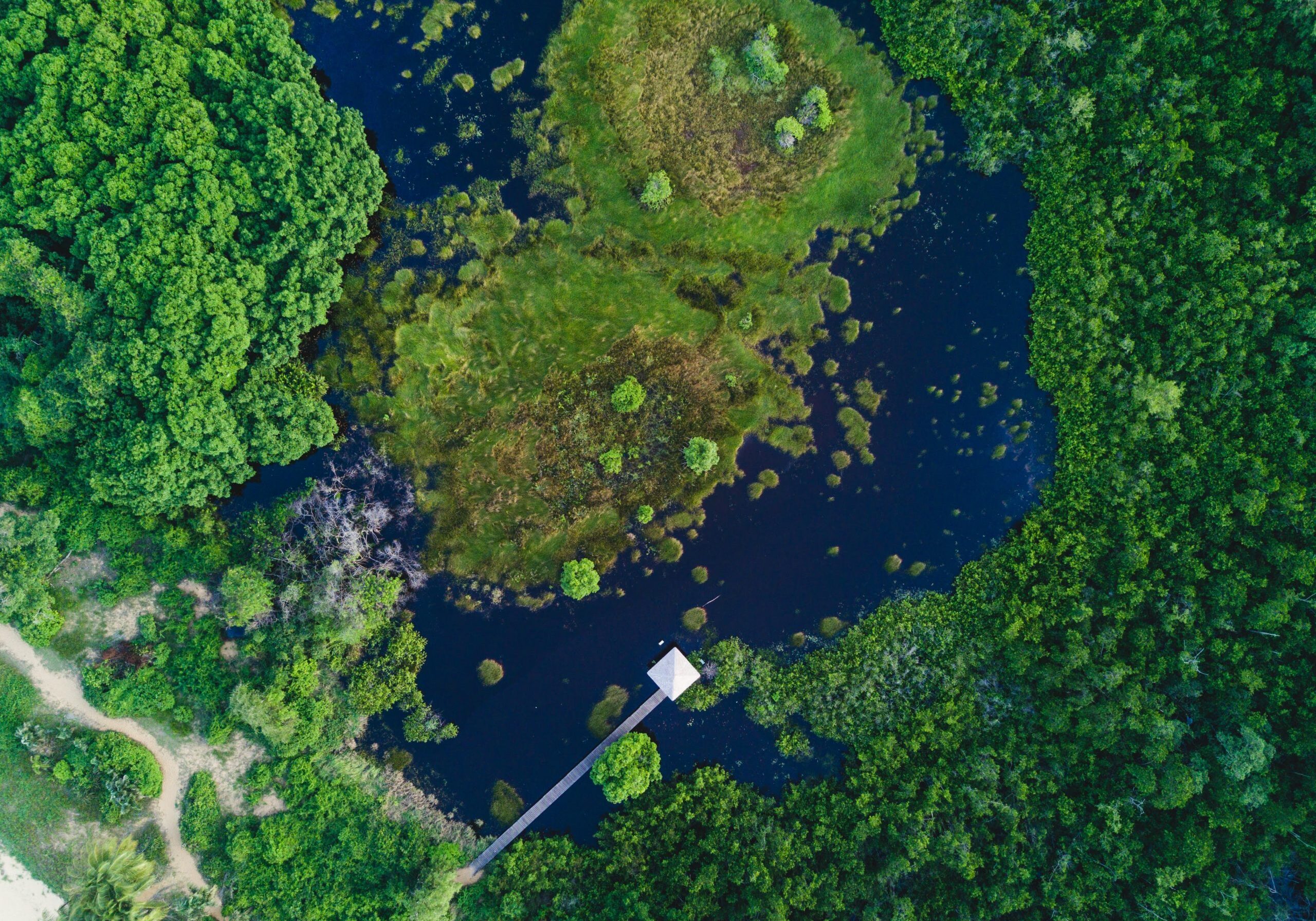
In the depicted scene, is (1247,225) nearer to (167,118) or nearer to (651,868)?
(651,868)

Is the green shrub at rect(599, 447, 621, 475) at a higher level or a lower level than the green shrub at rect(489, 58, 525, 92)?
lower

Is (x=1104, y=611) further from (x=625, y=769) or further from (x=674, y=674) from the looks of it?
(x=625, y=769)

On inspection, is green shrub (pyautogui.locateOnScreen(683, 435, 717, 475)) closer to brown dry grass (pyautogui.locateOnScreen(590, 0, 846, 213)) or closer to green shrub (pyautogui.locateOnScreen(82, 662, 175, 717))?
brown dry grass (pyautogui.locateOnScreen(590, 0, 846, 213))

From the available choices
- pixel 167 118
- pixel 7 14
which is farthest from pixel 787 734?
pixel 7 14

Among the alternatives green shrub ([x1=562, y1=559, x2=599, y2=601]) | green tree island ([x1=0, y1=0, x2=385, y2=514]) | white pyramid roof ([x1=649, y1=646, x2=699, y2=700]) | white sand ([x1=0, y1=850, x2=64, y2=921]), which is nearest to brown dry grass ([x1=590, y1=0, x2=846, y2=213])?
green tree island ([x1=0, y1=0, x2=385, y2=514])

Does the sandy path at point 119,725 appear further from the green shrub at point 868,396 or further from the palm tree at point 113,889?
the green shrub at point 868,396

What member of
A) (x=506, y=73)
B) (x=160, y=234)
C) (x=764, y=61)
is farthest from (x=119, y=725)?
(x=764, y=61)

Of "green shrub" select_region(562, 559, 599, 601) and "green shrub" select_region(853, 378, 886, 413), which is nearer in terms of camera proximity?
"green shrub" select_region(562, 559, 599, 601)
